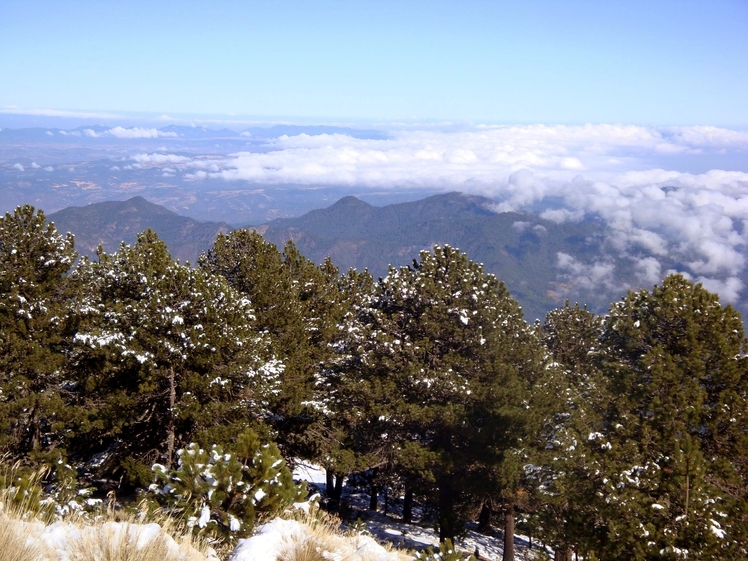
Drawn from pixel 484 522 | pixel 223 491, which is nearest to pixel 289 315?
pixel 223 491

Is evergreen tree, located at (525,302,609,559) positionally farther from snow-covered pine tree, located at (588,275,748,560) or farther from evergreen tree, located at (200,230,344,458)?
evergreen tree, located at (200,230,344,458)

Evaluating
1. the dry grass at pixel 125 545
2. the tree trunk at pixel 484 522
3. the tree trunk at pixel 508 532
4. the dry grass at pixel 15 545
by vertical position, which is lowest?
the tree trunk at pixel 484 522

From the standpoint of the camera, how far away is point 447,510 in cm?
1669

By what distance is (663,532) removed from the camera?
29.6ft

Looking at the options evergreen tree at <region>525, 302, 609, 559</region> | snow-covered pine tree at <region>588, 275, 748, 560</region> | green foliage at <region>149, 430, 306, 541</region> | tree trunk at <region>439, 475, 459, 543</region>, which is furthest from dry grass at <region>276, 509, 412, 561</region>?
tree trunk at <region>439, 475, 459, 543</region>

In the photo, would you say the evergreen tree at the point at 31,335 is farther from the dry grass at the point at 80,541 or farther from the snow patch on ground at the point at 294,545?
the snow patch on ground at the point at 294,545

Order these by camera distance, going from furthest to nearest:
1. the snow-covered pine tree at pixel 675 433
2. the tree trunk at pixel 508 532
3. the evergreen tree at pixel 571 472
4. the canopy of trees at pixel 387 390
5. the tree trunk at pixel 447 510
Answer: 1. the tree trunk at pixel 508 532
2. the tree trunk at pixel 447 510
3. the evergreen tree at pixel 571 472
4. the canopy of trees at pixel 387 390
5. the snow-covered pine tree at pixel 675 433

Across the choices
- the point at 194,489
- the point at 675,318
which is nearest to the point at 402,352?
the point at 675,318

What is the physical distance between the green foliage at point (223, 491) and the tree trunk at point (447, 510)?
10.5m

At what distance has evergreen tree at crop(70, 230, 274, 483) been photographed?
12719 mm

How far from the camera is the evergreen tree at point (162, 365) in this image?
12.7 m

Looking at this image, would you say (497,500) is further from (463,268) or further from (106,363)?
(106,363)

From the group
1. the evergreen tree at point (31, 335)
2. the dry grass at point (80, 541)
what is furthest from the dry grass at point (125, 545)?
the evergreen tree at point (31, 335)

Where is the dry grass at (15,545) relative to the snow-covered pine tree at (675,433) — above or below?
above
